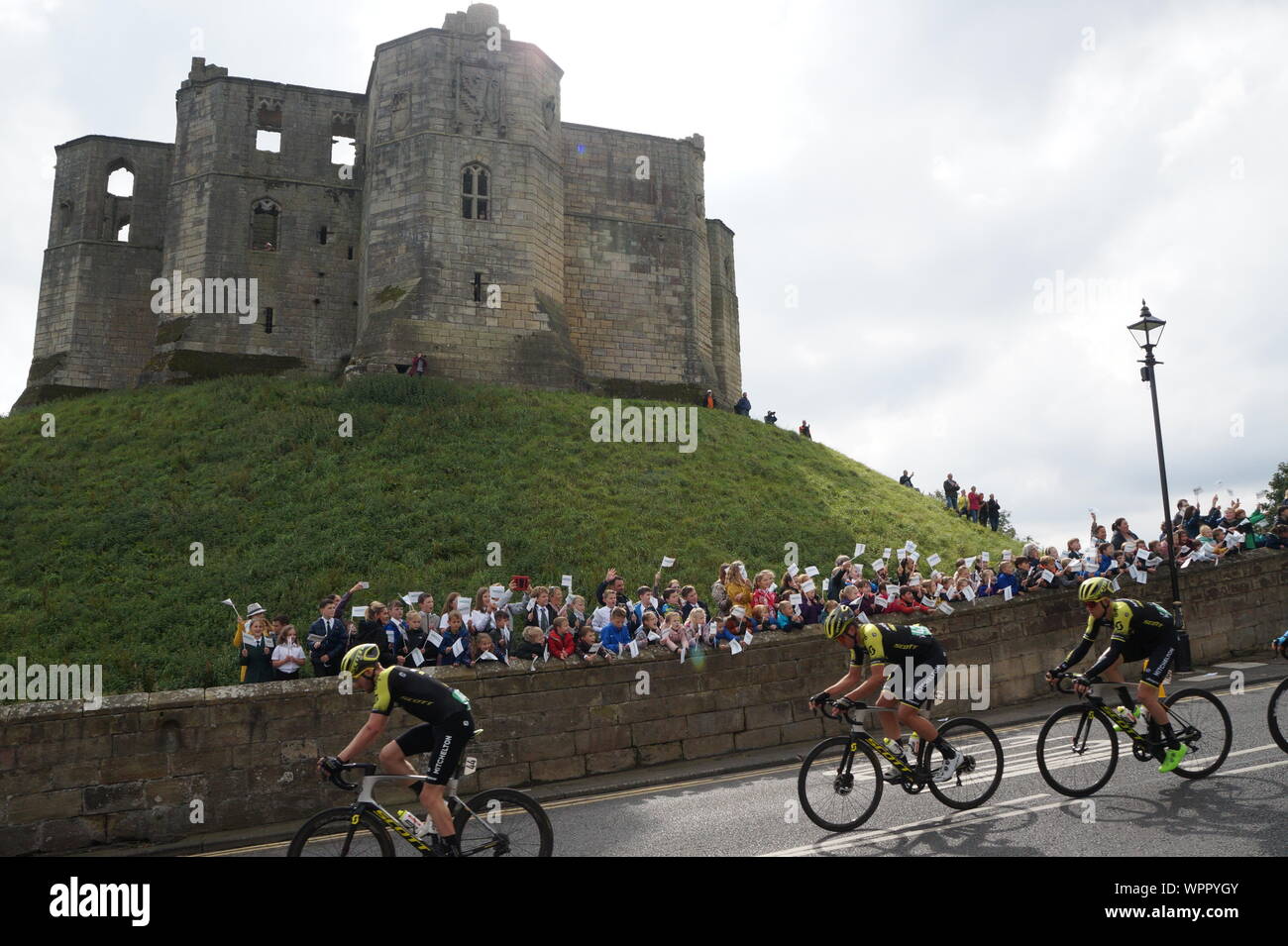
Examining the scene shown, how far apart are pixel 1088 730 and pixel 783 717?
5.62m

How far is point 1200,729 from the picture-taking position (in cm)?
916

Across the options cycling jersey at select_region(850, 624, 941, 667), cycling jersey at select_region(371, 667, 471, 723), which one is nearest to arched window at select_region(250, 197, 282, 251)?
cycling jersey at select_region(371, 667, 471, 723)

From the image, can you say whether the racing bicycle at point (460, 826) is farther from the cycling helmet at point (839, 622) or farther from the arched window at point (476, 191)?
the arched window at point (476, 191)

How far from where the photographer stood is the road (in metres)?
7.29

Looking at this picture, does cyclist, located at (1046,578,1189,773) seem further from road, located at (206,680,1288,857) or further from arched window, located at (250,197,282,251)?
arched window, located at (250,197,282,251)

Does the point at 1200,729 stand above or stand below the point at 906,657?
below

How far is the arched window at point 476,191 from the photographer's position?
38.9 m

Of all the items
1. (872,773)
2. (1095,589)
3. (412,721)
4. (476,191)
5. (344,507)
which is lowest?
(872,773)

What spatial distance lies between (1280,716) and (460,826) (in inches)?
322

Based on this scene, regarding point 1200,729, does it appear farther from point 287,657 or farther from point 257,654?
point 257,654

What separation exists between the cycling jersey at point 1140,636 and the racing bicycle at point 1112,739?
0.97 ft

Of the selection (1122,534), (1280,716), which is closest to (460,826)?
(1280,716)

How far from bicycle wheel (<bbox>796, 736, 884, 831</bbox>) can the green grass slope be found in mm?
10922

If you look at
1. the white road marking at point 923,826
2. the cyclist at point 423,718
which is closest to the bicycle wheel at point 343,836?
the cyclist at point 423,718
